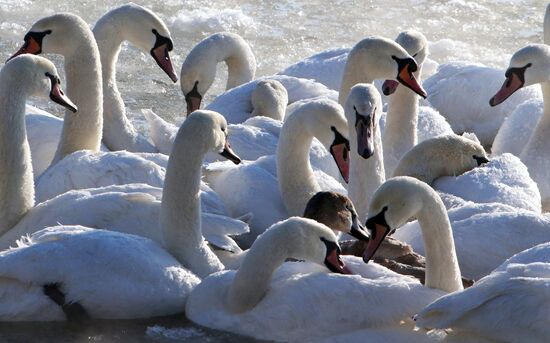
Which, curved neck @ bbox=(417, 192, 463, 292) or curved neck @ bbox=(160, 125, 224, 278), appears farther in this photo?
curved neck @ bbox=(160, 125, 224, 278)

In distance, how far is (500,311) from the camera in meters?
6.25

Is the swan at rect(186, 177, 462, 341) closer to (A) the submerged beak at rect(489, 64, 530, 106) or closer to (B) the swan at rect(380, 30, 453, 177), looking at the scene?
(B) the swan at rect(380, 30, 453, 177)

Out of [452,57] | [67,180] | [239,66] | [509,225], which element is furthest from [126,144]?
[452,57]

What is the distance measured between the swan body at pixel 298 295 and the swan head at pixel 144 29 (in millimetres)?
3265

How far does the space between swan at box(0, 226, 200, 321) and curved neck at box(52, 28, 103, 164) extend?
72.3 inches

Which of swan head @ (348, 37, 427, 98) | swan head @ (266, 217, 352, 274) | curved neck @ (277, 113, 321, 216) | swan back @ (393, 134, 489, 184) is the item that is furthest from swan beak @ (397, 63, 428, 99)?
swan head @ (266, 217, 352, 274)

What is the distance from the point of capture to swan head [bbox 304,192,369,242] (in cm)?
730

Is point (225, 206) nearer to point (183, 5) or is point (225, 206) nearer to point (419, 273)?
point (419, 273)

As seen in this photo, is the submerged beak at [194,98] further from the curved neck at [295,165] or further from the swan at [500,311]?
the swan at [500,311]

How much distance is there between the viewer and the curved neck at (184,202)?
724 centimetres

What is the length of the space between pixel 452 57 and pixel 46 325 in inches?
294

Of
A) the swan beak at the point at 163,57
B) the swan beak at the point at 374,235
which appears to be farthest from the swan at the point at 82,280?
the swan beak at the point at 163,57

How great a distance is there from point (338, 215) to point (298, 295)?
80 cm

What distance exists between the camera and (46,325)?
22.6 feet
